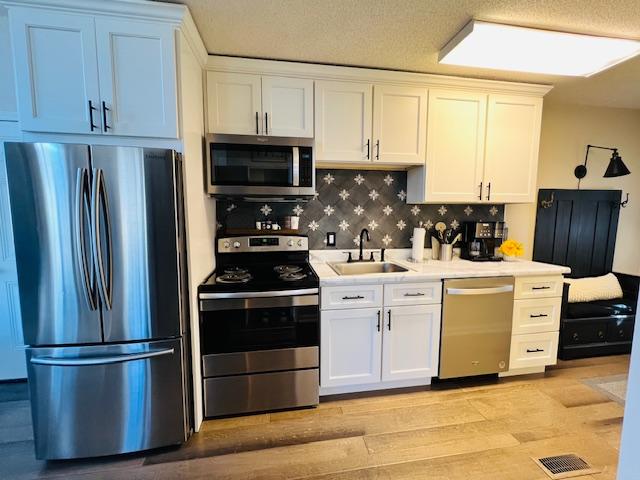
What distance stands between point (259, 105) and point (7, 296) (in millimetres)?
2352

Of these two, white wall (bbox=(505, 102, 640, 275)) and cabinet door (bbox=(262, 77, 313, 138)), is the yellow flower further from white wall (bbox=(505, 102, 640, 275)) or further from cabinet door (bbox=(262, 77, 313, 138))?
cabinet door (bbox=(262, 77, 313, 138))

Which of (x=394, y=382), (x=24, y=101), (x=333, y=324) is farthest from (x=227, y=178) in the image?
(x=394, y=382)

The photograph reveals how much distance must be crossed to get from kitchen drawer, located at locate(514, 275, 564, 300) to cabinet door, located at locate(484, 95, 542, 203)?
72cm

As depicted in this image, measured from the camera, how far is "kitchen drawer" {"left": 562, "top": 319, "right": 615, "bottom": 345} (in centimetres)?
276

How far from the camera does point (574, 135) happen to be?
314cm

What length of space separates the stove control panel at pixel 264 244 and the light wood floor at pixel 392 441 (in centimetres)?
121

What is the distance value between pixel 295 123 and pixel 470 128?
1.49 m

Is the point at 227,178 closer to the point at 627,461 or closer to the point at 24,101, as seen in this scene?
the point at 24,101

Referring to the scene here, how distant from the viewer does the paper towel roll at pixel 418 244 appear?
2682mm

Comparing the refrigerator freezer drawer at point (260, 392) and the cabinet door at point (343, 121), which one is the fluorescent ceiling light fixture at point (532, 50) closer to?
the cabinet door at point (343, 121)

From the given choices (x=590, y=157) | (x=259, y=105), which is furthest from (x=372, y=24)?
(x=590, y=157)

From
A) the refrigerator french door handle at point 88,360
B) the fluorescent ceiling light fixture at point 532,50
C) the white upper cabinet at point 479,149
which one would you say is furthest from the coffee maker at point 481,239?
the refrigerator french door handle at point 88,360

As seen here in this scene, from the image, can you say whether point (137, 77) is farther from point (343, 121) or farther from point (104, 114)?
point (343, 121)

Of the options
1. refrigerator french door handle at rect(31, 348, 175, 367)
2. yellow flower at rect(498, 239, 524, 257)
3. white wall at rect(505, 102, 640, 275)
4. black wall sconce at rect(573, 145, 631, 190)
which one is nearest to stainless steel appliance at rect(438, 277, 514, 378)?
yellow flower at rect(498, 239, 524, 257)
